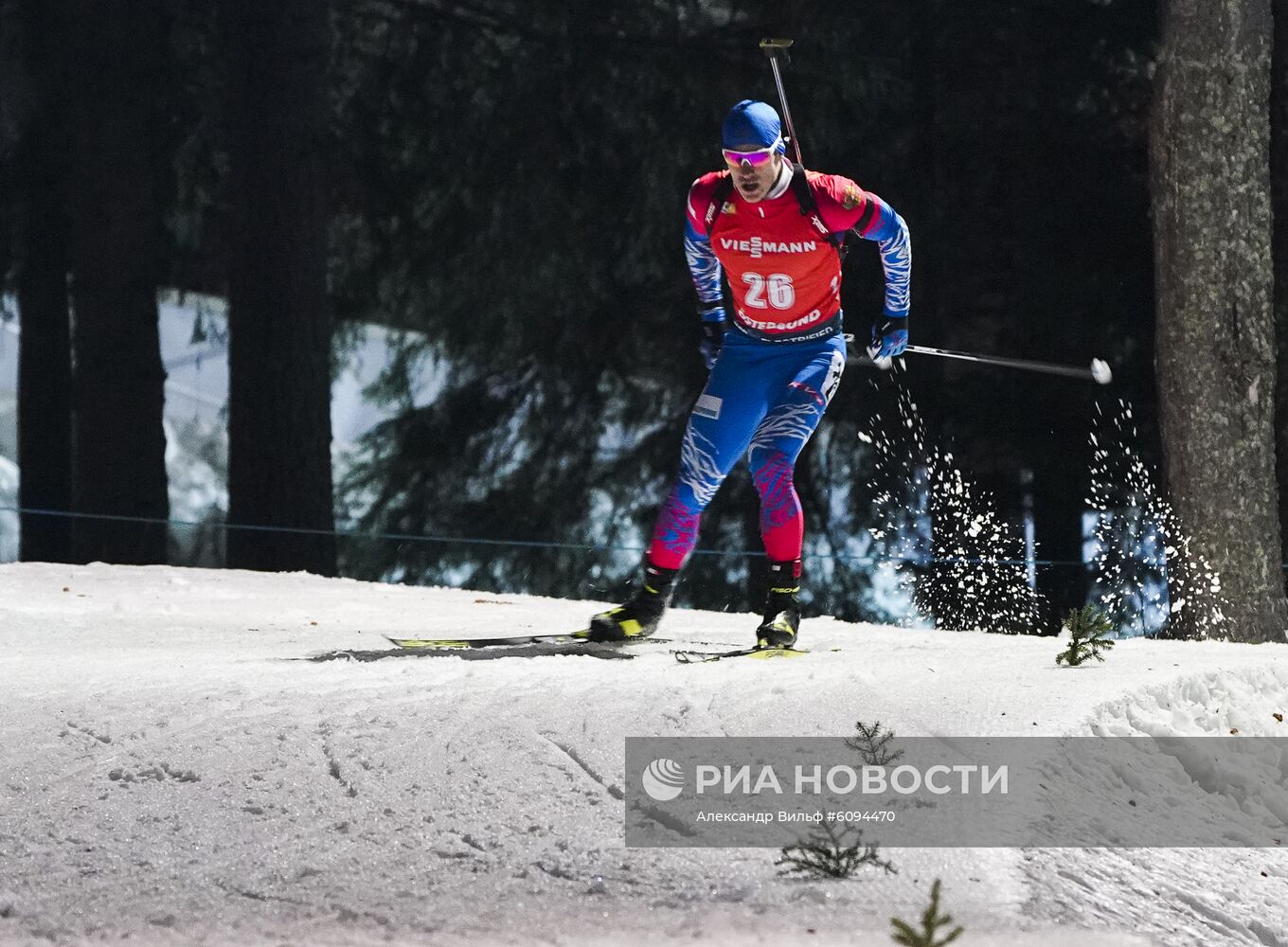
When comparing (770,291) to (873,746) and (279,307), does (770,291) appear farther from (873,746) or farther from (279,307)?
(279,307)

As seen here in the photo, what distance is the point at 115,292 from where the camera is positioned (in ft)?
41.5

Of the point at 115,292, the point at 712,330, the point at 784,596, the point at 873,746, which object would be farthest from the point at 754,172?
the point at 115,292

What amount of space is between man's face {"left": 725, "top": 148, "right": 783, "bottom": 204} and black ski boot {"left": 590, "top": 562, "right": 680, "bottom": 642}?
1.63 meters

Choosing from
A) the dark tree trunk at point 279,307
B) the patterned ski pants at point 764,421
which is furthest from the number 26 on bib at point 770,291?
the dark tree trunk at point 279,307

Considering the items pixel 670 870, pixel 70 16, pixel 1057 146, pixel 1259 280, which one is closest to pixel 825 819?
pixel 670 870

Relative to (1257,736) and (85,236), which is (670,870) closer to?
(1257,736)

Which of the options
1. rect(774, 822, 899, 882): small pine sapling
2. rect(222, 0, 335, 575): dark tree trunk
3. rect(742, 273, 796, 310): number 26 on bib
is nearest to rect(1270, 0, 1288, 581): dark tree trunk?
rect(742, 273, 796, 310): number 26 on bib

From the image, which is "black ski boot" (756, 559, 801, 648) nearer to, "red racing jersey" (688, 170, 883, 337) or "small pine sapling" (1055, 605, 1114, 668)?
"red racing jersey" (688, 170, 883, 337)

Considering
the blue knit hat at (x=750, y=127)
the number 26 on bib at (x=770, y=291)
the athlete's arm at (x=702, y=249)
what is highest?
the blue knit hat at (x=750, y=127)

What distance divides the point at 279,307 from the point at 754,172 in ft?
21.7

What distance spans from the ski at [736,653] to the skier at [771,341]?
11 centimetres

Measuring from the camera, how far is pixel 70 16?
13.0m

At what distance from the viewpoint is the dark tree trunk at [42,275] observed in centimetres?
1377

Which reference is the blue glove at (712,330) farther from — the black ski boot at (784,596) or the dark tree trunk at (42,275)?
the dark tree trunk at (42,275)
